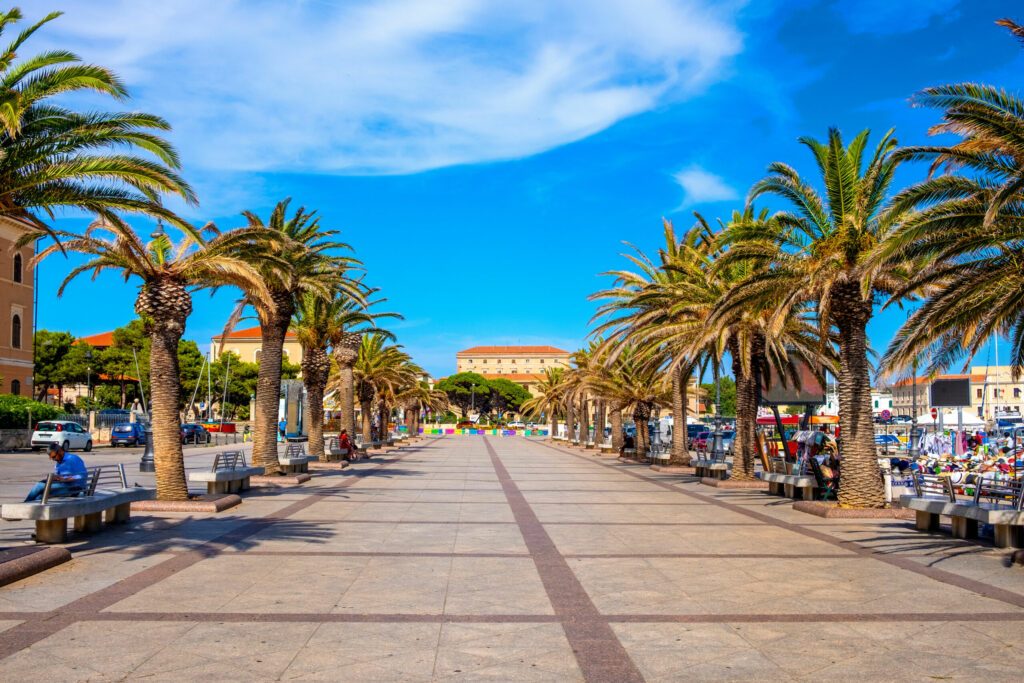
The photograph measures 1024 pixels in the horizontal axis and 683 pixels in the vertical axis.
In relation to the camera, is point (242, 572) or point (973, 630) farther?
point (242, 572)

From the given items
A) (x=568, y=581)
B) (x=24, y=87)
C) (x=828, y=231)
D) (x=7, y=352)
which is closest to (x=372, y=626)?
(x=568, y=581)

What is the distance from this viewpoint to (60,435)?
1523 inches

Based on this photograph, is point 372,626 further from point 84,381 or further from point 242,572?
point 84,381

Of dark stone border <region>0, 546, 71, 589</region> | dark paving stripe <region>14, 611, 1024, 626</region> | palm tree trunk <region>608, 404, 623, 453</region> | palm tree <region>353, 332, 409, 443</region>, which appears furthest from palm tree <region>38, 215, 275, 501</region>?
palm tree trunk <region>608, 404, 623, 453</region>

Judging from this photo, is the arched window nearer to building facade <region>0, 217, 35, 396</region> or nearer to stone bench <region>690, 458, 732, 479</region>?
building facade <region>0, 217, 35, 396</region>

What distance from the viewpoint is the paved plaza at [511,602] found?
630 centimetres

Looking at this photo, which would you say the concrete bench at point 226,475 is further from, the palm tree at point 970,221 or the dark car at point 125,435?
the dark car at point 125,435

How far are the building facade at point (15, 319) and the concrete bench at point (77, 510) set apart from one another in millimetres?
48564

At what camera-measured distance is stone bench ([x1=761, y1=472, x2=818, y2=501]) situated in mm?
18562

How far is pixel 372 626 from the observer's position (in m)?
7.42

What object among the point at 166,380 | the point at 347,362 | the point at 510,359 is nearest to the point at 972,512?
the point at 166,380

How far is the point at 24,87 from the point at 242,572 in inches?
243

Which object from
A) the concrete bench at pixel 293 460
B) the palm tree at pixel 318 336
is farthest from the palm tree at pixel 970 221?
the palm tree at pixel 318 336

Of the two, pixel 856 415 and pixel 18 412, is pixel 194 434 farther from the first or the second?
pixel 856 415
